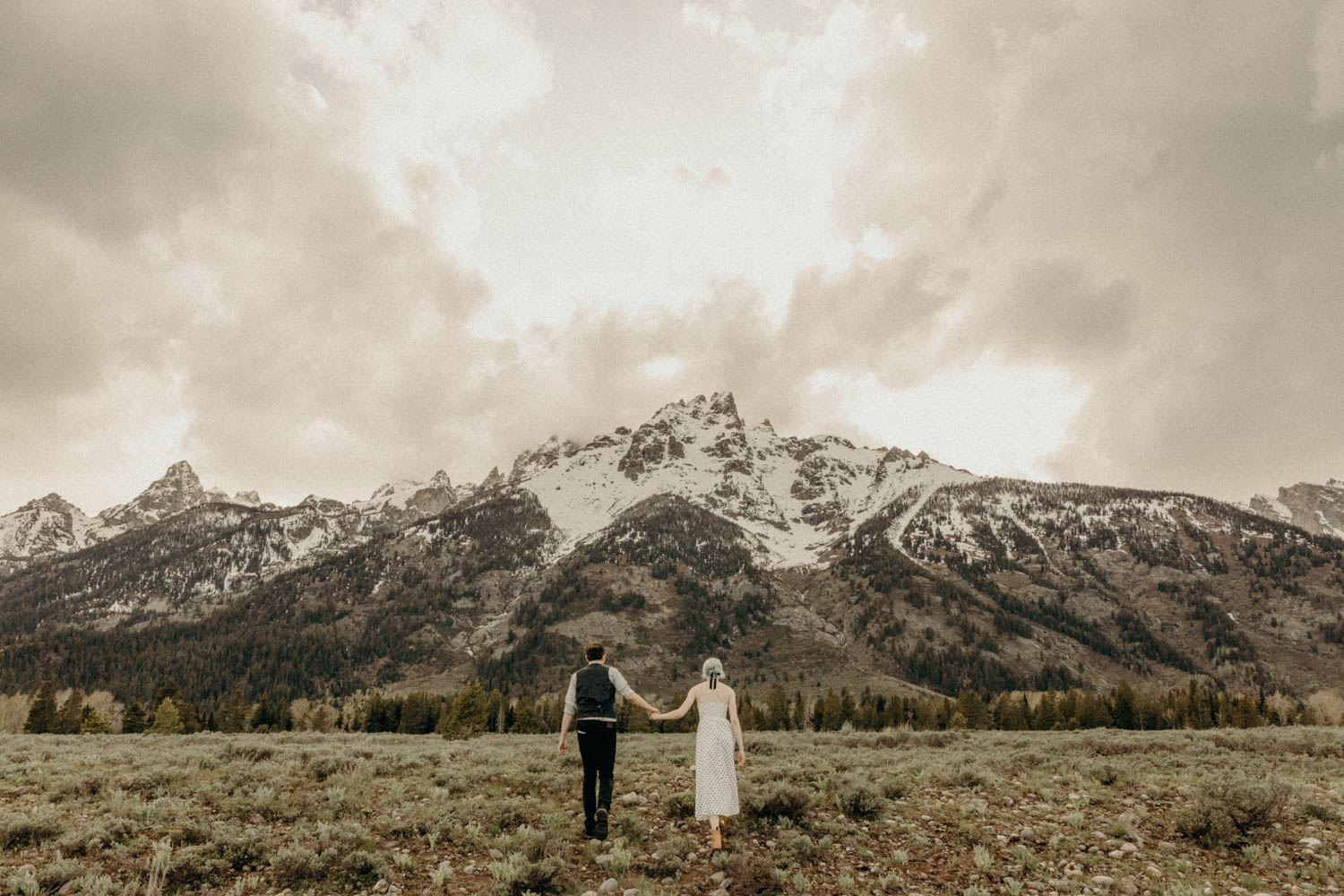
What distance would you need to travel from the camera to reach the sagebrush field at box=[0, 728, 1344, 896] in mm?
10102

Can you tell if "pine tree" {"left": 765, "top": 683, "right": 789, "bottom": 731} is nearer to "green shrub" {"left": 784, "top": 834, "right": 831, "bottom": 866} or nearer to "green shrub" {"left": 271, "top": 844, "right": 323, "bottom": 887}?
"green shrub" {"left": 784, "top": 834, "right": 831, "bottom": 866}

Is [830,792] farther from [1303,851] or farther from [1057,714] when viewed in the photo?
[1057,714]

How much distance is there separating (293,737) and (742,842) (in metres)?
32.7

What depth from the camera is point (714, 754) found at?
12211mm

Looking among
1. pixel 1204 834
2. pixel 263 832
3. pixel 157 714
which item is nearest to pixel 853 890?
pixel 1204 834

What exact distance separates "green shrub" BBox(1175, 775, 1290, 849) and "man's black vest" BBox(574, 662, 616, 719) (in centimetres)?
1128

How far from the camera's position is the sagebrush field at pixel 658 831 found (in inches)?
398

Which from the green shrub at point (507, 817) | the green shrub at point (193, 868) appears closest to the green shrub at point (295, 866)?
the green shrub at point (193, 868)

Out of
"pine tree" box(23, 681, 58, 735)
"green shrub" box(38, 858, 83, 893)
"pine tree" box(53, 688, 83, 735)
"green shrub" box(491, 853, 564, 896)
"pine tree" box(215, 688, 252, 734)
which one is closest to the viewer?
"green shrub" box(38, 858, 83, 893)

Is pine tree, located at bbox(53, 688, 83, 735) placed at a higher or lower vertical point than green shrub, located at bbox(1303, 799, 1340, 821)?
lower

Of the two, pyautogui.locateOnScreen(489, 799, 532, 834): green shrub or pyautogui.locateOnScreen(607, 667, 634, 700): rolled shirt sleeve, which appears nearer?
pyautogui.locateOnScreen(489, 799, 532, 834): green shrub

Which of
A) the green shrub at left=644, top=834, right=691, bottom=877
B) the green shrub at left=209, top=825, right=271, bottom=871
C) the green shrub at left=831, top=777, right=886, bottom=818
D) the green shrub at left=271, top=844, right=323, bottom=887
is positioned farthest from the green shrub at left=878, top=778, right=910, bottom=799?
the green shrub at left=209, top=825, right=271, bottom=871

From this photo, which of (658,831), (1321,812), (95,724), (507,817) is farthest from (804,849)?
(95,724)

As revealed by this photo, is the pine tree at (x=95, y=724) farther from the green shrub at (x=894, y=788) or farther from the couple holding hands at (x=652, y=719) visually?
the green shrub at (x=894, y=788)
